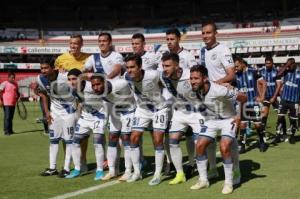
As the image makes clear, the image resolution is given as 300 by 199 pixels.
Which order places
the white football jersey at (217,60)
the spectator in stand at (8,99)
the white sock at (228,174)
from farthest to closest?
the spectator in stand at (8,99)
the white football jersey at (217,60)
the white sock at (228,174)

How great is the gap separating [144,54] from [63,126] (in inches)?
75.9

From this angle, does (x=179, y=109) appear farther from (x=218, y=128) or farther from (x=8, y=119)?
(x=8, y=119)

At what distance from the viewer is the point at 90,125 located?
27.7 feet

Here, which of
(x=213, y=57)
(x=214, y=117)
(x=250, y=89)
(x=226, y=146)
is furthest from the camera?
(x=250, y=89)

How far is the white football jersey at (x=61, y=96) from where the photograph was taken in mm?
8867

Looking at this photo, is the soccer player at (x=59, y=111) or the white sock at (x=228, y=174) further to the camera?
the soccer player at (x=59, y=111)

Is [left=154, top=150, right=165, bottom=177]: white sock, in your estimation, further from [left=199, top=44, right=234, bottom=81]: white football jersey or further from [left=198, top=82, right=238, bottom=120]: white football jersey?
[left=199, top=44, right=234, bottom=81]: white football jersey

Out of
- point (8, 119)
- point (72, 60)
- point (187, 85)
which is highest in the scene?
point (72, 60)

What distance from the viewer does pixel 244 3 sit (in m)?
45.7

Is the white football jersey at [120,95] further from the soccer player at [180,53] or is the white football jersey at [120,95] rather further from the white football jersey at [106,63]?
the soccer player at [180,53]

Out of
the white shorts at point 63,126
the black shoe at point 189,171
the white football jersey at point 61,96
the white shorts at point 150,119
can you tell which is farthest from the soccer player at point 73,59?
the black shoe at point 189,171

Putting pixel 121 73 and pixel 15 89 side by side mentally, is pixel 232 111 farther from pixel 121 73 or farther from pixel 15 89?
pixel 15 89

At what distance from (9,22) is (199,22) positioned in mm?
18612

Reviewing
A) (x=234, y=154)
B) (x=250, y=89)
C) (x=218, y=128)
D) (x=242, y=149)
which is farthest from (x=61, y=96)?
(x=250, y=89)
